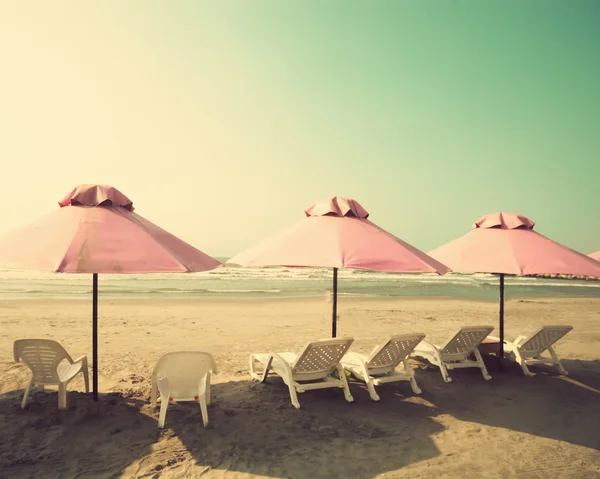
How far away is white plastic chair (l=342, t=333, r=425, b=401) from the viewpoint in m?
5.89

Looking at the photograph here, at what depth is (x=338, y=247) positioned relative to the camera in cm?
536

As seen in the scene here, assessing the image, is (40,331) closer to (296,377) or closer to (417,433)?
(296,377)

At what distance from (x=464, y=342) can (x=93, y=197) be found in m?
5.32

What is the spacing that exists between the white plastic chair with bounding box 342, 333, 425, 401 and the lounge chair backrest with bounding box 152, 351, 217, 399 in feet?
6.60

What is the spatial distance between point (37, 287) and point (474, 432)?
24125mm

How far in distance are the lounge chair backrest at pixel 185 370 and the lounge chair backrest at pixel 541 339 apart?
4758 millimetres

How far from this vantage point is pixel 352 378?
6.73 metres

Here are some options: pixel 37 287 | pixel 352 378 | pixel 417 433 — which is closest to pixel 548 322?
pixel 352 378

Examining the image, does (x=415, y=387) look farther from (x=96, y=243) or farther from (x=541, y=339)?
(x=96, y=243)

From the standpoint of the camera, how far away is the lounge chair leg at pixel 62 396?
16.1 feet

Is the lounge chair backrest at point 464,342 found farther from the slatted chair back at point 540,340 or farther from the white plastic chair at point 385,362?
the white plastic chair at point 385,362

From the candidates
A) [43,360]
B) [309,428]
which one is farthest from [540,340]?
[43,360]

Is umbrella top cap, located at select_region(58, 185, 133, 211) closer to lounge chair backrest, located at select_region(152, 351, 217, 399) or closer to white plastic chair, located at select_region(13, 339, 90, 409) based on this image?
white plastic chair, located at select_region(13, 339, 90, 409)

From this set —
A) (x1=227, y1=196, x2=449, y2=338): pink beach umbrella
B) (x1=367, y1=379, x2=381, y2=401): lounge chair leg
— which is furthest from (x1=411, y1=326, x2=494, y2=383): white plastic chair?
Answer: (x1=227, y1=196, x2=449, y2=338): pink beach umbrella
